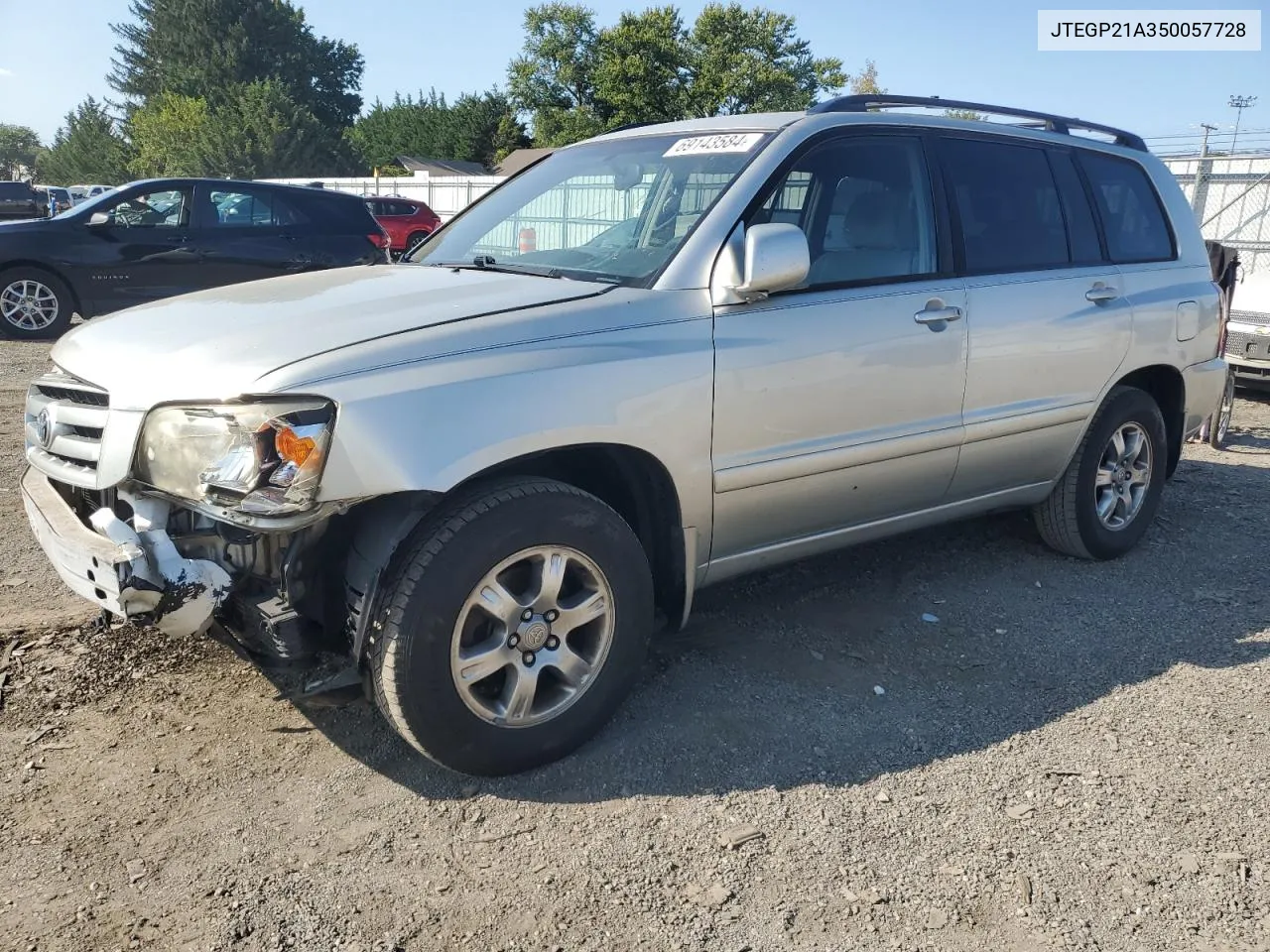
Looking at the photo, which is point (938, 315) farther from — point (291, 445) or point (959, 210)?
point (291, 445)

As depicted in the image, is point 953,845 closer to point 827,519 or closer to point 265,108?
point 827,519

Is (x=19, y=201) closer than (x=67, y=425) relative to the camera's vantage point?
No

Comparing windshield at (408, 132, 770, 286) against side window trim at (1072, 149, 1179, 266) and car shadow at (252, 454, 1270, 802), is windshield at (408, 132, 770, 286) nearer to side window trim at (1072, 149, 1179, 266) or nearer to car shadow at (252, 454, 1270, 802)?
car shadow at (252, 454, 1270, 802)

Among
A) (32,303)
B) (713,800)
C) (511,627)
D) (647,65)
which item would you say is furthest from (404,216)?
(647,65)

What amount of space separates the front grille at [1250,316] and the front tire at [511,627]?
7.96 meters

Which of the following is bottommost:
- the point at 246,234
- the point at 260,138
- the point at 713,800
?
the point at 713,800

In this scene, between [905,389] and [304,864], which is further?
[905,389]

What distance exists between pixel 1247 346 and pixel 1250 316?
1.28 ft

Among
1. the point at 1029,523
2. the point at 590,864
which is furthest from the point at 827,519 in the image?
the point at 1029,523

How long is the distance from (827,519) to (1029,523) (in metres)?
2.00

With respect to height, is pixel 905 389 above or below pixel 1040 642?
above

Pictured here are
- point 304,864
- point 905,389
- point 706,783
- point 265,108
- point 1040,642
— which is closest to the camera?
point 304,864

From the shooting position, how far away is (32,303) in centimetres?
1060

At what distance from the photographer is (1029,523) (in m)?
5.20
